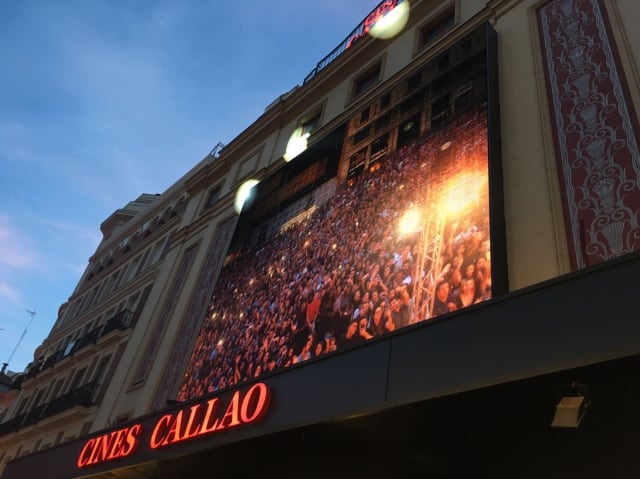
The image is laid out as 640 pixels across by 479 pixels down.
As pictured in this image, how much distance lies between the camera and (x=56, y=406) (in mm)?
20953

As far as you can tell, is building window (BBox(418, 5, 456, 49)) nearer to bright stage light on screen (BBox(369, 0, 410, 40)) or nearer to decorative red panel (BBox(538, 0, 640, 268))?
bright stage light on screen (BBox(369, 0, 410, 40))

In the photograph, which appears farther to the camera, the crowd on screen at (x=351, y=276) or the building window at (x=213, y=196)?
the building window at (x=213, y=196)

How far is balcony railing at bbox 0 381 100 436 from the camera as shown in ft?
62.9

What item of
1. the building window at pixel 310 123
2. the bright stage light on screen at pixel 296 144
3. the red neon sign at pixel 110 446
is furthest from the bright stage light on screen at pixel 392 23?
the red neon sign at pixel 110 446

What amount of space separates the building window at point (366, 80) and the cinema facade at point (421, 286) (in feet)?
0.26

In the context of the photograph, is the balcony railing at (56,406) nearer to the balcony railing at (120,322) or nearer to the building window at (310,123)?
the balcony railing at (120,322)

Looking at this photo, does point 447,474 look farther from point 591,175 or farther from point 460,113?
point 460,113

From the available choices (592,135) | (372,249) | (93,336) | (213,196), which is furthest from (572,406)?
(93,336)

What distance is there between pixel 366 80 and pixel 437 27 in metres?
2.85

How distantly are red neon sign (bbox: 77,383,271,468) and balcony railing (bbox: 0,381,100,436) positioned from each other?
897cm

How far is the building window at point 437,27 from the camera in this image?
51.3ft

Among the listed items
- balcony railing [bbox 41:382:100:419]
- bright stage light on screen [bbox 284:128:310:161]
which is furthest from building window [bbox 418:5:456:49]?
balcony railing [bbox 41:382:100:419]

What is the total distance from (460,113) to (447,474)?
669 cm

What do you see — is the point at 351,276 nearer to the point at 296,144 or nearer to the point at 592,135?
the point at 592,135
